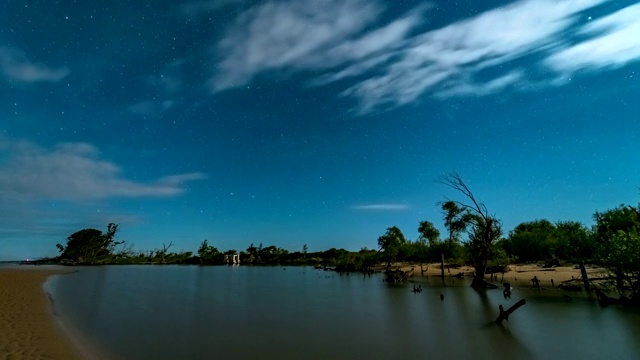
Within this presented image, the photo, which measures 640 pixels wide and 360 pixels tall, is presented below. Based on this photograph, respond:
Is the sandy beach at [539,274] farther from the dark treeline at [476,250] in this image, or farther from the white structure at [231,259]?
the white structure at [231,259]

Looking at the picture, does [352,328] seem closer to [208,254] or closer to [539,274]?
[539,274]

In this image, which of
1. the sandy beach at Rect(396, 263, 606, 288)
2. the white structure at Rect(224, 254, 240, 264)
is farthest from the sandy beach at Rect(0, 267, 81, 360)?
the white structure at Rect(224, 254, 240, 264)

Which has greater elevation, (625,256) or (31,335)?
(625,256)

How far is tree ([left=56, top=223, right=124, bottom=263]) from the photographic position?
108 m

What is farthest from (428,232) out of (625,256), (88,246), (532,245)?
(88,246)

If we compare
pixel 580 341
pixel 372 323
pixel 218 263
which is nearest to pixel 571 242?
pixel 580 341

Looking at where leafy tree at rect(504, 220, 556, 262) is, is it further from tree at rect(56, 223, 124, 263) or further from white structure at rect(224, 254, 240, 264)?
tree at rect(56, 223, 124, 263)

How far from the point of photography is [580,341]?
1370 cm

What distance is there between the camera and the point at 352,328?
16.3 metres

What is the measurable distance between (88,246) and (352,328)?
122 m

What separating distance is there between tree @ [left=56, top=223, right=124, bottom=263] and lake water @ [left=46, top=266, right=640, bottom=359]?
10135 centimetres

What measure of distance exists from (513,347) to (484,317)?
20.9 feet

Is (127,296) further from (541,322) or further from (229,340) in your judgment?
(541,322)

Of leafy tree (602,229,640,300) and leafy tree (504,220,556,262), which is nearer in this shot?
leafy tree (602,229,640,300)
